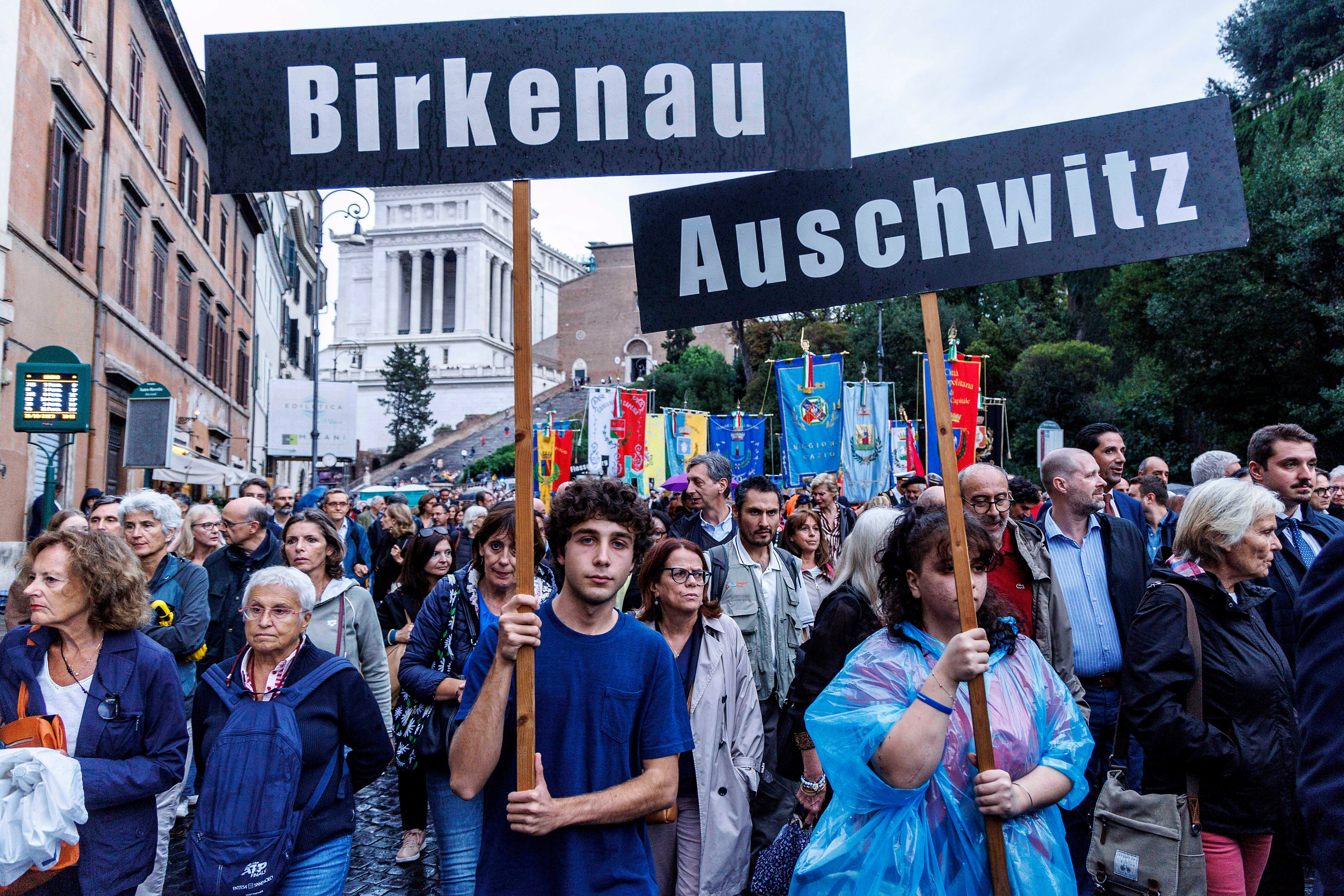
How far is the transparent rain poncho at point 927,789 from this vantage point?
2355mm

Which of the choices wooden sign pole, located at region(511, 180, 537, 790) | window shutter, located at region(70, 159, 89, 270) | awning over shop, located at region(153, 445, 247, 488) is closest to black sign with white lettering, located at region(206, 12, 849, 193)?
wooden sign pole, located at region(511, 180, 537, 790)

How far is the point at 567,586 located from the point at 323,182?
1.23m

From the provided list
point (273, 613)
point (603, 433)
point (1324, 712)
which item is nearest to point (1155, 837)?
point (1324, 712)

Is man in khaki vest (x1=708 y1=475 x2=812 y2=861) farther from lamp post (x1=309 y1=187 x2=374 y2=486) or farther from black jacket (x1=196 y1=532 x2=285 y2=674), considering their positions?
lamp post (x1=309 y1=187 x2=374 y2=486)

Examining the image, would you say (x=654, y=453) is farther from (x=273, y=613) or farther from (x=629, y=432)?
(x=273, y=613)

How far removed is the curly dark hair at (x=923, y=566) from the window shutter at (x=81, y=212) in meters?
14.0

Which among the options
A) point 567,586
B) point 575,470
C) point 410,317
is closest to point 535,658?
point 567,586

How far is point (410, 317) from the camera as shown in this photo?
9156 cm

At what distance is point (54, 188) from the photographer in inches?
503

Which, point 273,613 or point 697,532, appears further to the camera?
point 697,532

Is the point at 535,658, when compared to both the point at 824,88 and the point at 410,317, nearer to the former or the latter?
the point at 824,88

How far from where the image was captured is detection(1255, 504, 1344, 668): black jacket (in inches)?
155

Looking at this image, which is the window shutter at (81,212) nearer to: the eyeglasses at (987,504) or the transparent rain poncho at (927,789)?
the eyeglasses at (987,504)

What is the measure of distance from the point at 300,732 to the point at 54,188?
488 inches
